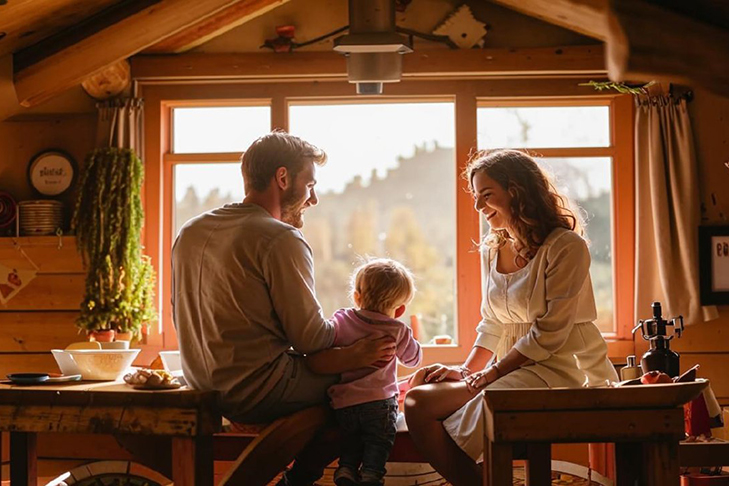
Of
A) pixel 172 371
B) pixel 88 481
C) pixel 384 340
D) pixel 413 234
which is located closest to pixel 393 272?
pixel 384 340

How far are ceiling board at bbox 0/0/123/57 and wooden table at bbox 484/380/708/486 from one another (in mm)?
2807

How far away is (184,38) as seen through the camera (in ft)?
17.2

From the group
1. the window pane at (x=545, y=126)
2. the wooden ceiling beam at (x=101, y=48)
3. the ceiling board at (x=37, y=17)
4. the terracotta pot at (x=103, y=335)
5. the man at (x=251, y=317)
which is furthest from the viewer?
the window pane at (x=545, y=126)

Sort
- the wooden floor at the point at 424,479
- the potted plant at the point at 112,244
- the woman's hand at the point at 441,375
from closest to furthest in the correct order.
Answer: the woman's hand at the point at 441,375 < the wooden floor at the point at 424,479 < the potted plant at the point at 112,244

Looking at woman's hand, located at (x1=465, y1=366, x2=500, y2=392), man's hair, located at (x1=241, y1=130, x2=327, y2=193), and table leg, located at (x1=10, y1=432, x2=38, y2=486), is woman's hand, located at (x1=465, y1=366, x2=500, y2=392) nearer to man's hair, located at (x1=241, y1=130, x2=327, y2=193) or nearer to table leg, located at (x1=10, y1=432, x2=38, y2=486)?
man's hair, located at (x1=241, y1=130, x2=327, y2=193)

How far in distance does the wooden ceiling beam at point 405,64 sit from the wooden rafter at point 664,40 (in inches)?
144

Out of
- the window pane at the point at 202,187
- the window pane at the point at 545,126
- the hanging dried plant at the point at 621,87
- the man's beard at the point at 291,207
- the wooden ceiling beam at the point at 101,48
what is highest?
the wooden ceiling beam at the point at 101,48

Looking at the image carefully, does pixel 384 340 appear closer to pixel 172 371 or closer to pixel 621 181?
pixel 172 371

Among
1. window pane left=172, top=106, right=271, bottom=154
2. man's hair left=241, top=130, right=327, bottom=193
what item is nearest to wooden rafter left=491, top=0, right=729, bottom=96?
man's hair left=241, top=130, right=327, bottom=193

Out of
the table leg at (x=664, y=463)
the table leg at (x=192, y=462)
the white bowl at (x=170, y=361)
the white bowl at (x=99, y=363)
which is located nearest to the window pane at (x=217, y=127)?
the white bowl at (x=170, y=361)

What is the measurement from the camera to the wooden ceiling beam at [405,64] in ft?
17.0

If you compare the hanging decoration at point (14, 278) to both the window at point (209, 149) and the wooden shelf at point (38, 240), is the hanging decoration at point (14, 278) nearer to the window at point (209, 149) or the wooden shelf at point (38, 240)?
the wooden shelf at point (38, 240)

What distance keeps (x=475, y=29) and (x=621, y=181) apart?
4.00 feet

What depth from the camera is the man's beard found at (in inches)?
114
